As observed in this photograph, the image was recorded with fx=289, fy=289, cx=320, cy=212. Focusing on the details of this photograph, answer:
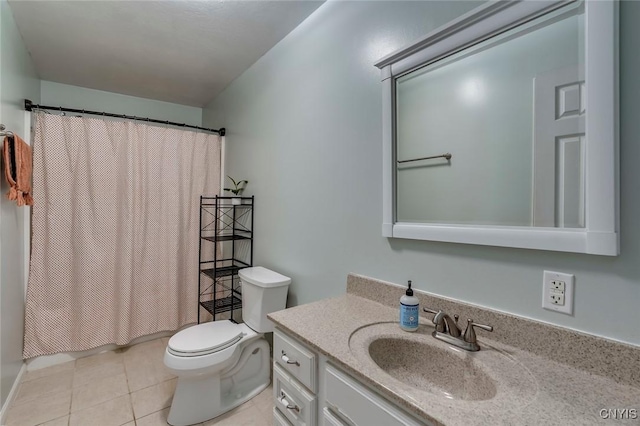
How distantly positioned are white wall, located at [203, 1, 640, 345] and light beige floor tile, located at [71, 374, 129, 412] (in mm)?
1248

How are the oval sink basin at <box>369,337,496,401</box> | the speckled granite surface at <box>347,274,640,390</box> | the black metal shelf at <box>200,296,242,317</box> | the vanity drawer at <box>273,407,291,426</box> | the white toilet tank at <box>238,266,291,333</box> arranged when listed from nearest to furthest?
the speckled granite surface at <box>347,274,640,390</box> → the oval sink basin at <box>369,337,496,401</box> → the vanity drawer at <box>273,407,291,426</box> → the white toilet tank at <box>238,266,291,333</box> → the black metal shelf at <box>200,296,242,317</box>

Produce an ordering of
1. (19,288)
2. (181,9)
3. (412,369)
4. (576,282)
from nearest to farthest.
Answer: (576,282)
(412,369)
(181,9)
(19,288)

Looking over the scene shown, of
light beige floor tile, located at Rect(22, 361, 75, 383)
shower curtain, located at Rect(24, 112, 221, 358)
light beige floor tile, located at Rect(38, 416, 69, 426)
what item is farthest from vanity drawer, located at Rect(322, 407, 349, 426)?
light beige floor tile, located at Rect(22, 361, 75, 383)

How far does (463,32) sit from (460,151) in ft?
1.41

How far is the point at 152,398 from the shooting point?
1.88m

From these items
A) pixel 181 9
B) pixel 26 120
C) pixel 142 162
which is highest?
pixel 181 9

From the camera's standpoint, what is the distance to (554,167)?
0.91 metres

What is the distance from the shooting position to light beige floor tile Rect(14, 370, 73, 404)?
1.88m

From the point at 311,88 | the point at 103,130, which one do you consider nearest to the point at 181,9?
the point at 311,88

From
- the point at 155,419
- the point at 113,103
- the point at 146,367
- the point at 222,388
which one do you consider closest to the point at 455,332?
the point at 222,388

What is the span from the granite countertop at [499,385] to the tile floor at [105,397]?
3.61 ft

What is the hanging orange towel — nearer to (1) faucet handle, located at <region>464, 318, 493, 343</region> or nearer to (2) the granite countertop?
(2) the granite countertop

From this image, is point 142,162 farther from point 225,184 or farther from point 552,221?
point 552,221

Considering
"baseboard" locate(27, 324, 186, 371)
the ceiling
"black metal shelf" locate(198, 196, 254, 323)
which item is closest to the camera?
the ceiling
